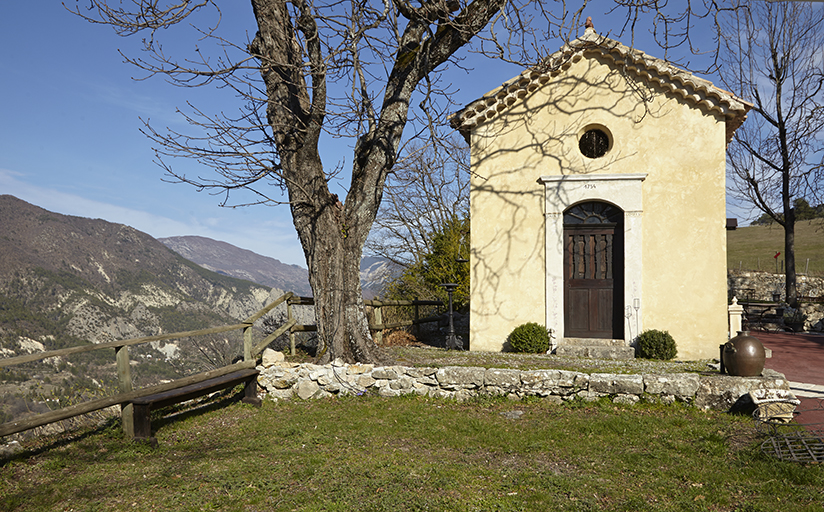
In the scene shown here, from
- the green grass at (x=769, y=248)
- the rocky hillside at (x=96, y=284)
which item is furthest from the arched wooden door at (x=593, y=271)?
the rocky hillside at (x=96, y=284)

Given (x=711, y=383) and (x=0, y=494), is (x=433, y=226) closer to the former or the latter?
(x=711, y=383)

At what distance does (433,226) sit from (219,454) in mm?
14320

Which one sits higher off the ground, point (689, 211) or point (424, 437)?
point (689, 211)

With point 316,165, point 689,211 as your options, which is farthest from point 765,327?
point 316,165

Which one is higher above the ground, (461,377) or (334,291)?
(334,291)

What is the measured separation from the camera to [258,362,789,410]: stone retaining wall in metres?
7.03

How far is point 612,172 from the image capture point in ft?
34.4

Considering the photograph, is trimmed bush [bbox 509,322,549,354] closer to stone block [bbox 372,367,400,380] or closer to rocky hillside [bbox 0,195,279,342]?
stone block [bbox 372,367,400,380]

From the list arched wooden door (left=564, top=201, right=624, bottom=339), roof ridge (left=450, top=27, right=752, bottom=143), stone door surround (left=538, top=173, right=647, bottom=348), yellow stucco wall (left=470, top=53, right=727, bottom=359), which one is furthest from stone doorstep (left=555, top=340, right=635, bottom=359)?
roof ridge (left=450, top=27, right=752, bottom=143)

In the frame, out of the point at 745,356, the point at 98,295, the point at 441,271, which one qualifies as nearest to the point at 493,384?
the point at 745,356

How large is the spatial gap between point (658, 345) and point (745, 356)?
3.04 meters

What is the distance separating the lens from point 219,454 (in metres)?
5.37

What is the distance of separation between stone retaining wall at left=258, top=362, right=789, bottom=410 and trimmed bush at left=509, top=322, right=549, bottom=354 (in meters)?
2.79

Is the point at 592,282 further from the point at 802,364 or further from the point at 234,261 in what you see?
the point at 234,261
